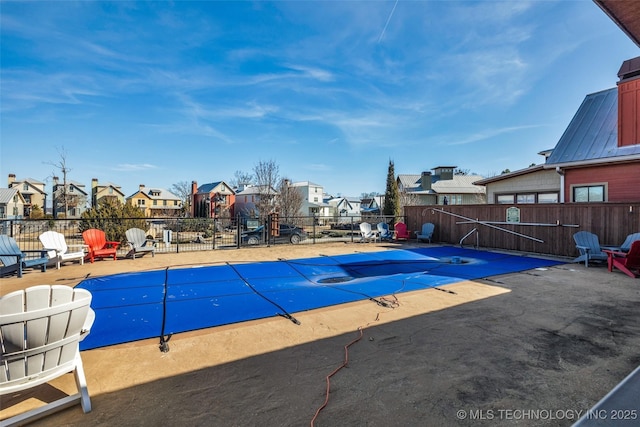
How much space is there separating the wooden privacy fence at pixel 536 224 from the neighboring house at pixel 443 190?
674 inches

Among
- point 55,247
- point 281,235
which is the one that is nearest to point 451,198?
point 281,235

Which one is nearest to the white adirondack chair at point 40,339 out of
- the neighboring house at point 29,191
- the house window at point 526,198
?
the house window at point 526,198

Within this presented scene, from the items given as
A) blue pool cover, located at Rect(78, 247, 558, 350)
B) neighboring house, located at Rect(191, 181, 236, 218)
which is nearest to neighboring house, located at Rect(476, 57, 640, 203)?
blue pool cover, located at Rect(78, 247, 558, 350)

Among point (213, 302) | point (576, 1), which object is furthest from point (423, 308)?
point (576, 1)

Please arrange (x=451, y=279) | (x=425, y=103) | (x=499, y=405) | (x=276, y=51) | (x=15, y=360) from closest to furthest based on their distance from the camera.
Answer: (x=15, y=360) < (x=499, y=405) < (x=451, y=279) < (x=276, y=51) < (x=425, y=103)

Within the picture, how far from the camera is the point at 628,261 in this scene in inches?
254

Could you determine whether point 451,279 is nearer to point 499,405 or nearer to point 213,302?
point 499,405

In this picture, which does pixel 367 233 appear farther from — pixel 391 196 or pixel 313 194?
pixel 313 194

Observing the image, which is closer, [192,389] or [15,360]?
[15,360]

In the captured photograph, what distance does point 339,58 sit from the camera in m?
13.1

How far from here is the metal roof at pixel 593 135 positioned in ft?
30.0

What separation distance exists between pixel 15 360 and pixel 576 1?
11.4 metres

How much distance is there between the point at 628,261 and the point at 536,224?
3.08 meters

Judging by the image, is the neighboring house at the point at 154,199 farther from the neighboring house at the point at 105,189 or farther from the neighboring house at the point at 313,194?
the neighboring house at the point at 313,194
